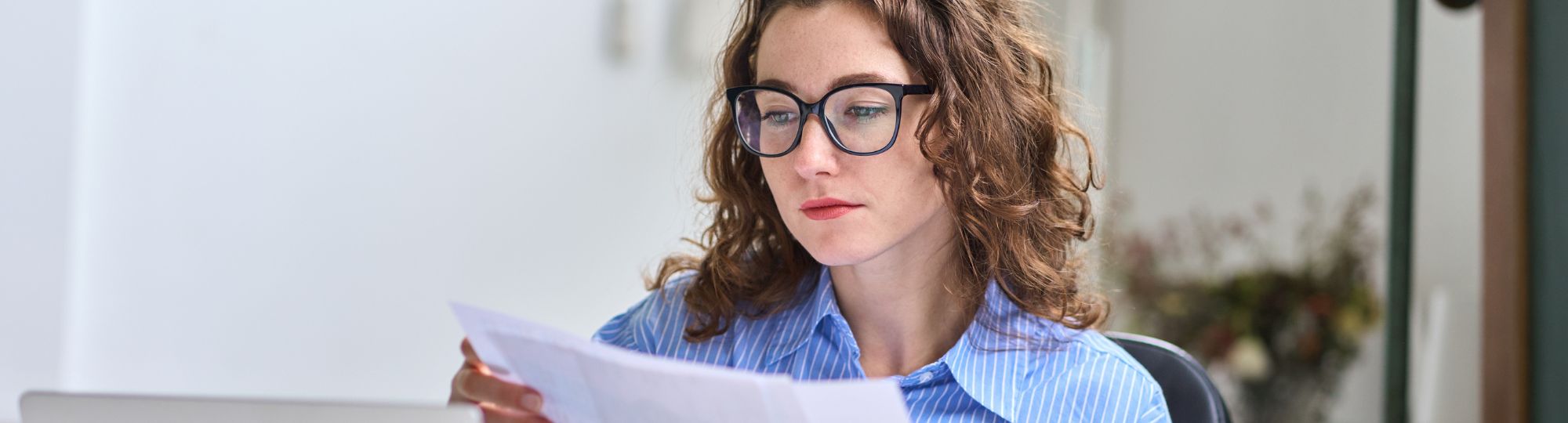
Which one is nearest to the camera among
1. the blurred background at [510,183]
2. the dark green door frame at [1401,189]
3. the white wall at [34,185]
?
the white wall at [34,185]

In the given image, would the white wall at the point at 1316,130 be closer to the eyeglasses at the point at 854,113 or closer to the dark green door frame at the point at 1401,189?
the dark green door frame at the point at 1401,189

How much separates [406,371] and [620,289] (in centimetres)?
59

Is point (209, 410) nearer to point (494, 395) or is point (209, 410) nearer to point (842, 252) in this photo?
point (494, 395)

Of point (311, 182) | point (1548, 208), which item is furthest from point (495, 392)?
point (1548, 208)

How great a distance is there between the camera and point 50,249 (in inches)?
52.3

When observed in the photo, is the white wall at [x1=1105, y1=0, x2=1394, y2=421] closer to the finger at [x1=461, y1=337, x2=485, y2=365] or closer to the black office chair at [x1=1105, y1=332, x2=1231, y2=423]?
the black office chair at [x1=1105, y1=332, x2=1231, y2=423]

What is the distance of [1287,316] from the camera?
2.80 meters

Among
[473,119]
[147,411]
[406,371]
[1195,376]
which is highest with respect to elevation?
[473,119]

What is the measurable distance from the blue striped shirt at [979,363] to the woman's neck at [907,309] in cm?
3

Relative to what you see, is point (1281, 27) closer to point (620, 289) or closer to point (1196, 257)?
point (1196, 257)

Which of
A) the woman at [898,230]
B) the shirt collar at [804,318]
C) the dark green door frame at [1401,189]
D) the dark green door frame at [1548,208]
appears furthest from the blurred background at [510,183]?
the dark green door frame at [1548,208]

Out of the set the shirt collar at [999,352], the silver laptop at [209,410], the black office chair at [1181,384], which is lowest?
the black office chair at [1181,384]

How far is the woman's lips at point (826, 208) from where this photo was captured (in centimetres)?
96

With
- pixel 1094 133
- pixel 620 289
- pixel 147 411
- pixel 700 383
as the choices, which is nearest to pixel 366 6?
pixel 620 289
